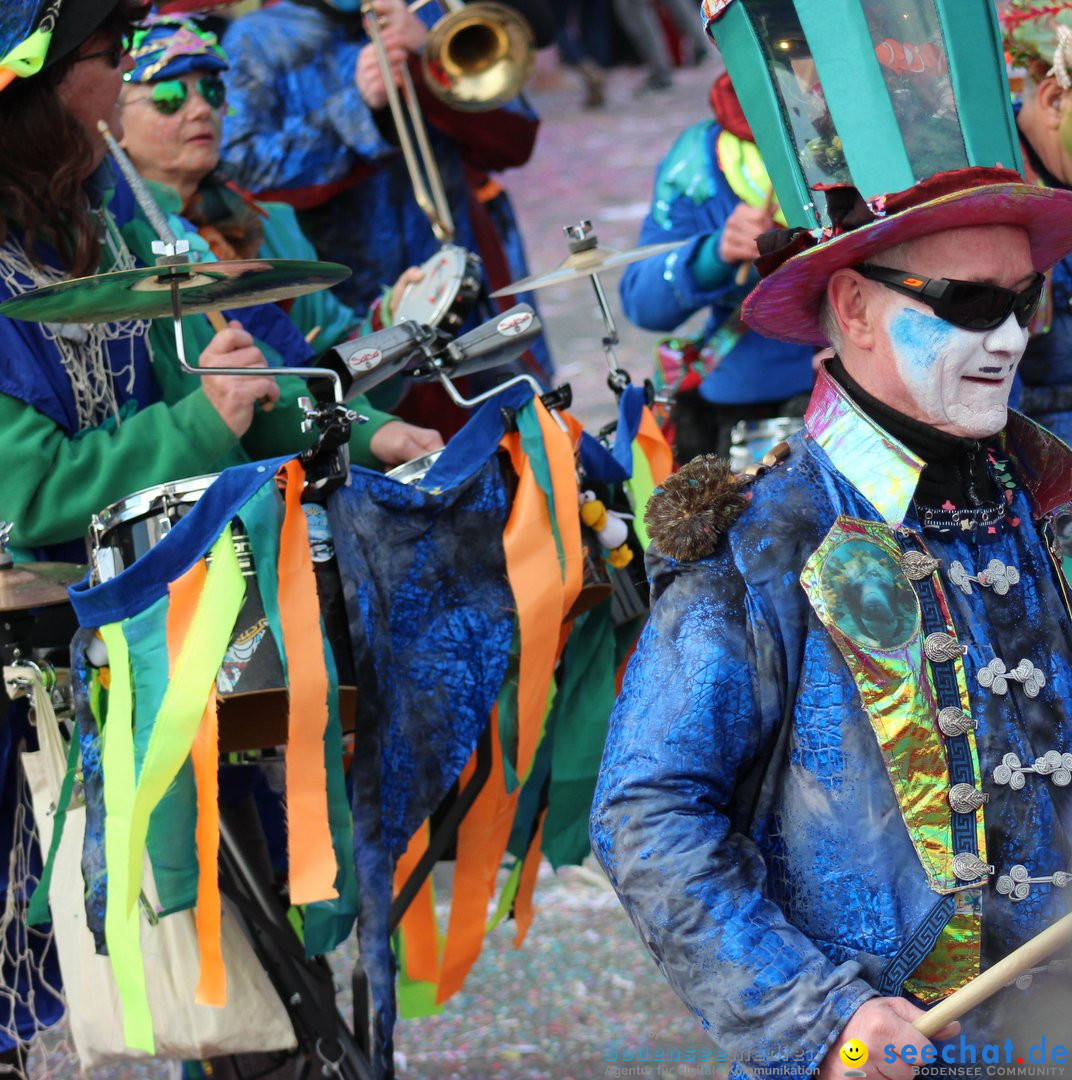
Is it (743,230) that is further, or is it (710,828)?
(743,230)

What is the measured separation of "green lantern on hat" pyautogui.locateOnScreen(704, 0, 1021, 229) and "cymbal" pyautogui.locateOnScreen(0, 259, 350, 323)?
3.15 ft

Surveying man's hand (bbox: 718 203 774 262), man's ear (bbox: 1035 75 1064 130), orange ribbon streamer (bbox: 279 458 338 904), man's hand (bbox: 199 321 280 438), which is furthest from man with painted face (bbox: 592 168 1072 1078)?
man's hand (bbox: 718 203 774 262)

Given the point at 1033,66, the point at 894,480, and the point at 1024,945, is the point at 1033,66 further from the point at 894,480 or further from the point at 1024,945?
the point at 1024,945

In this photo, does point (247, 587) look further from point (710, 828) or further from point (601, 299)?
point (601, 299)

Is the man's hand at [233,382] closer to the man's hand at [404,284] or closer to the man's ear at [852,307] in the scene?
the man's hand at [404,284]

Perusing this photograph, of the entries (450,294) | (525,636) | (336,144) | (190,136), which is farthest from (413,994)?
(336,144)

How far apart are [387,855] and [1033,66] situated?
2.19 metres

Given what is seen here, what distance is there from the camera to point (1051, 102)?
3.72 metres

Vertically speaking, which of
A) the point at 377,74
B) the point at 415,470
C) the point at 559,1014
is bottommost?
the point at 559,1014

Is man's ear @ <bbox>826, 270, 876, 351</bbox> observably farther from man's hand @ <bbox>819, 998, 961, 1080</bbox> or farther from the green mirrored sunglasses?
the green mirrored sunglasses

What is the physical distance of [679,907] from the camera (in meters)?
1.98

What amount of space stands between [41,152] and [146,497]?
751mm

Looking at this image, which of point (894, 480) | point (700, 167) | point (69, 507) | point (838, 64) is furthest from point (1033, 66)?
point (69, 507)

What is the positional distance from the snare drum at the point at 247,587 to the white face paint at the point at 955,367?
1164 mm
